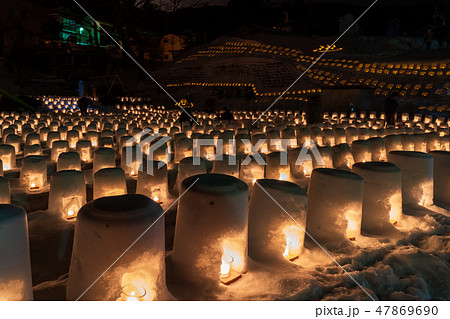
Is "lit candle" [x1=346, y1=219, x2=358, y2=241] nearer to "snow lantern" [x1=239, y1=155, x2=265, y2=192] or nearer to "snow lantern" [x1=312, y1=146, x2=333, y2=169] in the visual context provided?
"snow lantern" [x1=239, y1=155, x2=265, y2=192]

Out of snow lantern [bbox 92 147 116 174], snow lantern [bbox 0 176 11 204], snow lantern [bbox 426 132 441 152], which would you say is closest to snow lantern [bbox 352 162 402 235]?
snow lantern [bbox 92 147 116 174]

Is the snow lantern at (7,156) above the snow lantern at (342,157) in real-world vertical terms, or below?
below

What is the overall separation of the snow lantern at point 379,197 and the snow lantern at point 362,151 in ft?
7.57

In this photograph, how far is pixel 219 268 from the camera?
261cm

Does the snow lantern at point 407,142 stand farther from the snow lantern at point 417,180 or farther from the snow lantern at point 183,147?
the snow lantern at point 183,147

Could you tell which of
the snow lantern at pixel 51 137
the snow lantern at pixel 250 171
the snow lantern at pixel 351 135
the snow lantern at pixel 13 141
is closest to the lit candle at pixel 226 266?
the snow lantern at pixel 250 171

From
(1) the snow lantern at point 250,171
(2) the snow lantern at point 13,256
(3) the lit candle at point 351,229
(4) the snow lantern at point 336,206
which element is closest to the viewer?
(2) the snow lantern at point 13,256

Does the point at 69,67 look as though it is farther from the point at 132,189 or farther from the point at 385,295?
the point at 385,295

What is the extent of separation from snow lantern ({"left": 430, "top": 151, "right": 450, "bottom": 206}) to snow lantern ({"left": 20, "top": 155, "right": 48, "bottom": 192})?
5.83m

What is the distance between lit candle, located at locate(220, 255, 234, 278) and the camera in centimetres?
265

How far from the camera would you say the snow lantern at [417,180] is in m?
4.35

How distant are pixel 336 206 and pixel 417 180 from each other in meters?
1.71

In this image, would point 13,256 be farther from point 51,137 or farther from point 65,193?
point 51,137

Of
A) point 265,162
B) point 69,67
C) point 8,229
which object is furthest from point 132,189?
point 69,67
